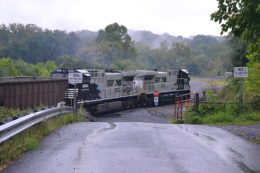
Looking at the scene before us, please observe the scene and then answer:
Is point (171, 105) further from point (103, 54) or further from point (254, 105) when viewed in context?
point (103, 54)

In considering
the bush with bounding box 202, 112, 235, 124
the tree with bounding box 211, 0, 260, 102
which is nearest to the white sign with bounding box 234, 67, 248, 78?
the bush with bounding box 202, 112, 235, 124

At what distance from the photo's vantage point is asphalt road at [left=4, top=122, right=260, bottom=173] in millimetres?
7211

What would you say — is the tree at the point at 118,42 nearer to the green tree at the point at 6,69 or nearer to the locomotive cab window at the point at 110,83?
the green tree at the point at 6,69

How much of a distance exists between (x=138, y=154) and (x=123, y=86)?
1244 inches

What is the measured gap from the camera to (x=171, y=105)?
155 feet

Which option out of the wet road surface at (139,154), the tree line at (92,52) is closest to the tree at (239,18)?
the wet road surface at (139,154)

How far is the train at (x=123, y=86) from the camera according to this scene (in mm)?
32531

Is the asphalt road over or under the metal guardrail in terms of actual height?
under

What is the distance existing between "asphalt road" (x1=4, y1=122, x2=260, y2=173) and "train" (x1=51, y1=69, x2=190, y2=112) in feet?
57.3

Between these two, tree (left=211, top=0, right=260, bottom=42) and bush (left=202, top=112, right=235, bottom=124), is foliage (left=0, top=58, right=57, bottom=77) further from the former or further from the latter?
tree (left=211, top=0, right=260, bottom=42)

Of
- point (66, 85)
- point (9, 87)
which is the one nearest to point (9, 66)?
point (66, 85)

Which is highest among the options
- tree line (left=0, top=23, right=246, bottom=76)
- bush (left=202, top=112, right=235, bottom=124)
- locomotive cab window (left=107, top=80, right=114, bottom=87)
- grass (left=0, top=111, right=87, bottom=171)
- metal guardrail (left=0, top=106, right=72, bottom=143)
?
tree line (left=0, top=23, right=246, bottom=76)

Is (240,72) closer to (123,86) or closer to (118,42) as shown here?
(123,86)

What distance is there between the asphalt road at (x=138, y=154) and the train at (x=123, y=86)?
17.5m
